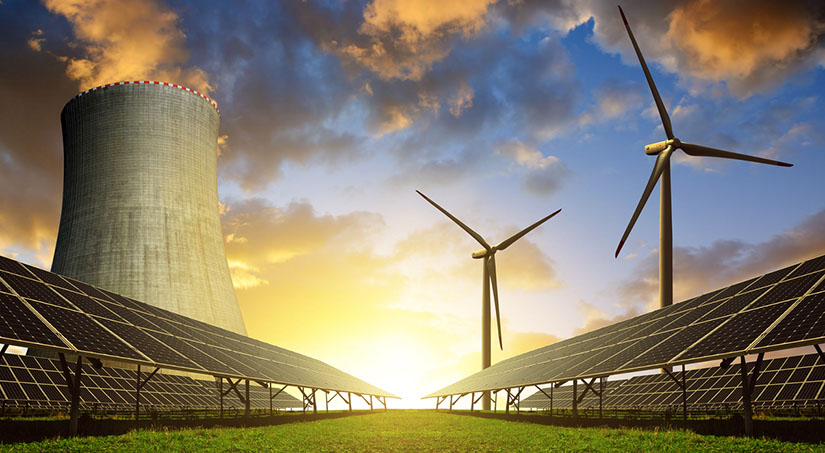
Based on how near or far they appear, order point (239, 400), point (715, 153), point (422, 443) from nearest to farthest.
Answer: point (422, 443)
point (715, 153)
point (239, 400)

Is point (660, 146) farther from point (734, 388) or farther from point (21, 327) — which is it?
point (21, 327)

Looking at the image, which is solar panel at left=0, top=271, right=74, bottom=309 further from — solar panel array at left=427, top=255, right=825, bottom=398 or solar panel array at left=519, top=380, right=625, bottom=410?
solar panel array at left=519, top=380, right=625, bottom=410

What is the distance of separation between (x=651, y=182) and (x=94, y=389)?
2000 inches


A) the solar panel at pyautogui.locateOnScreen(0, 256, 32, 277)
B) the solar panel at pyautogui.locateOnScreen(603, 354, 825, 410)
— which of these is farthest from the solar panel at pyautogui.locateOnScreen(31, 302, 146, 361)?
the solar panel at pyautogui.locateOnScreen(603, 354, 825, 410)

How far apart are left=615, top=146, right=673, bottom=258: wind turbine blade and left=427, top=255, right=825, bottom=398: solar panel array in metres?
8.91

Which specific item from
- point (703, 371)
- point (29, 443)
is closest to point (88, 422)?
Answer: point (29, 443)

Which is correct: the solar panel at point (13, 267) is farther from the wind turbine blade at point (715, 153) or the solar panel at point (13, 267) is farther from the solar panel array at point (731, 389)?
the wind turbine blade at point (715, 153)

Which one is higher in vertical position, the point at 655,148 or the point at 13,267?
the point at 655,148

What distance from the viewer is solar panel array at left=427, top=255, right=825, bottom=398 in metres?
20.1

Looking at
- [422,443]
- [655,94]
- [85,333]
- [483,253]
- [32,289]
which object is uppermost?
[655,94]

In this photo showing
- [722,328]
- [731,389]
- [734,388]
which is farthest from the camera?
[731,389]

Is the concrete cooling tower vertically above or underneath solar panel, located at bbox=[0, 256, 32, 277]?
above

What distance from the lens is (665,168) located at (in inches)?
2159

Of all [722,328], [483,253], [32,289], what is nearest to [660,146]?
[722,328]
